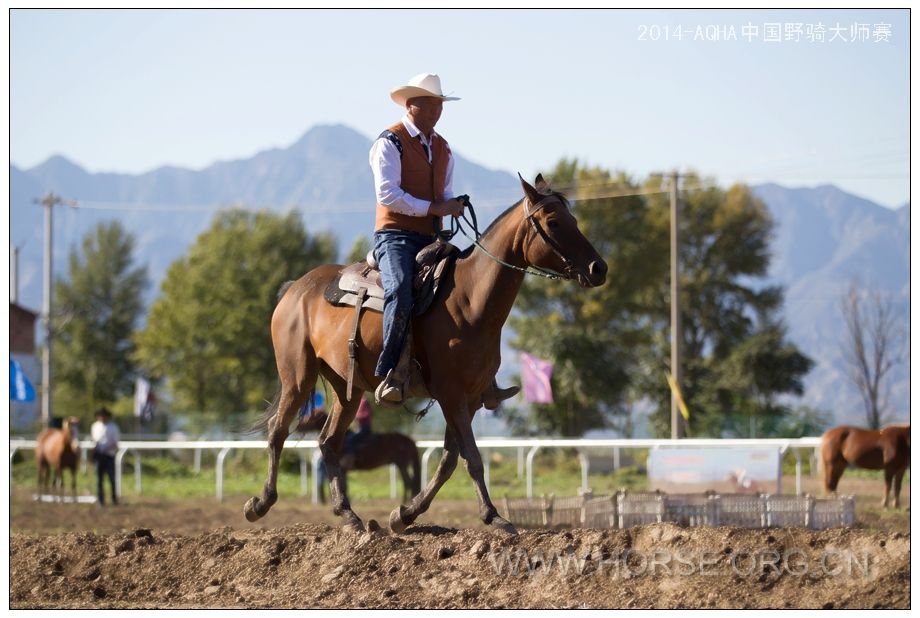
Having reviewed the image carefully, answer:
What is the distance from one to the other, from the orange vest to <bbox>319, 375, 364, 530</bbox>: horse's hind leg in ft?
5.26

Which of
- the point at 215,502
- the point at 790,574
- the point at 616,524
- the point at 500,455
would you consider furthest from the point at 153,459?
the point at 790,574

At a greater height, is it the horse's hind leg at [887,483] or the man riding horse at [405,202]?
the man riding horse at [405,202]

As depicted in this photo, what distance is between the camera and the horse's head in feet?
31.0

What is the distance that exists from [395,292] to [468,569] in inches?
87.8

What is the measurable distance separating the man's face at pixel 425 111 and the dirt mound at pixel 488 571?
124 inches

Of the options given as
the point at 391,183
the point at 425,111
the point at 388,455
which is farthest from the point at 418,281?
the point at 388,455

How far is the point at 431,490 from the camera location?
1015 centimetres

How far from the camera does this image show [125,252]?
81.4 metres

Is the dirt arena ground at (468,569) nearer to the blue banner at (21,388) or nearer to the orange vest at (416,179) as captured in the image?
the orange vest at (416,179)

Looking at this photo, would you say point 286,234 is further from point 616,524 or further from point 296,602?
point 296,602

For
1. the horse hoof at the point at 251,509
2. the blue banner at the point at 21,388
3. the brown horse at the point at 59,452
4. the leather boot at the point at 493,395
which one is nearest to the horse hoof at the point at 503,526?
the leather boot at the point at 493,395

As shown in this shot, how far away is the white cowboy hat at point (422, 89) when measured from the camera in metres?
10.2

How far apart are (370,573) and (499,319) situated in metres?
2.12

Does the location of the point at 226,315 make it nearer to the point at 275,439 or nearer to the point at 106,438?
the point at 106,438
